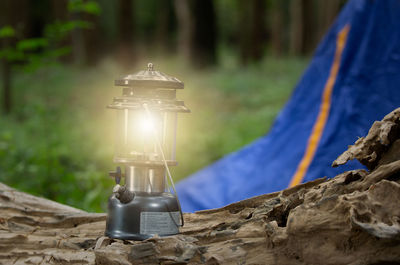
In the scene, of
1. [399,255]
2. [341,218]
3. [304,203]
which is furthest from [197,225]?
[399,255]

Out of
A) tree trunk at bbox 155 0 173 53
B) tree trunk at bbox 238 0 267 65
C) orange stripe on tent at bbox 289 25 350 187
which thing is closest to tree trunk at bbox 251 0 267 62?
tree trunk at bbox 238 0 267 65

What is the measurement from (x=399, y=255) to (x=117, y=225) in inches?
36.1

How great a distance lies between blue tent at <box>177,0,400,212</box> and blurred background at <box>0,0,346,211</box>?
1.31 metres

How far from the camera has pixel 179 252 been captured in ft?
4.55

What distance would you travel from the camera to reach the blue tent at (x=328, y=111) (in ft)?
9.28

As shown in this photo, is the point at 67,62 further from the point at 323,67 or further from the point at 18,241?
the point at 18,241

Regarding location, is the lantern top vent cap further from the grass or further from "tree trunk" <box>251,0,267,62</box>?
"tree trunk" <box>251,0,267,62</box>

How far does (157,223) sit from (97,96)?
28.7 feet

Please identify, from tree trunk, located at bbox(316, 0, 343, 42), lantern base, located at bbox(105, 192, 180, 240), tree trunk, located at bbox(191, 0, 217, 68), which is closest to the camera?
lantern base, located at bbox(105, 192, 180, 240)

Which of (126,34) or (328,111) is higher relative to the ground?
(126,34)

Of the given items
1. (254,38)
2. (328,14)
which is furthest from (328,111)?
(254,38)

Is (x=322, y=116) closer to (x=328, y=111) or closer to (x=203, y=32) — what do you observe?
(x=328, y=111)

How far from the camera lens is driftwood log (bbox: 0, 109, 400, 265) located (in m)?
1.18

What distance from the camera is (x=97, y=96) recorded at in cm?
991
